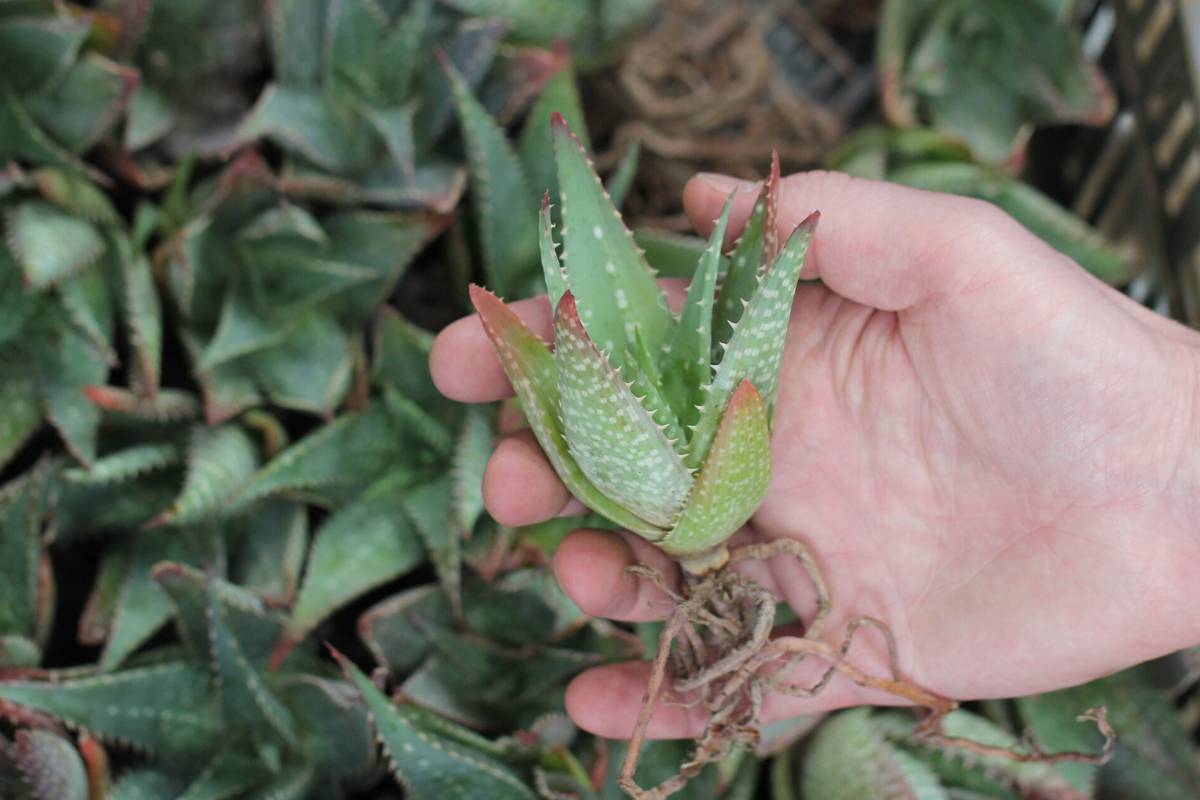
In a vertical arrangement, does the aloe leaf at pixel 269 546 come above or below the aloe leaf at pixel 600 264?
below

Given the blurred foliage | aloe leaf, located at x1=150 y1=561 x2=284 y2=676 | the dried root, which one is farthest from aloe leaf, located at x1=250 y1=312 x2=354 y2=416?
the dried root

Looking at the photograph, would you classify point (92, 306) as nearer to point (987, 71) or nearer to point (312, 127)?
point (312, 127)

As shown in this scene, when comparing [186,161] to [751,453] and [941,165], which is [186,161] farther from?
[941,165]

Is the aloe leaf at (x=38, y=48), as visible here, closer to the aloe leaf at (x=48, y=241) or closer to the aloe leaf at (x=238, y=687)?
the aloe leaf at (x=48, y=241)

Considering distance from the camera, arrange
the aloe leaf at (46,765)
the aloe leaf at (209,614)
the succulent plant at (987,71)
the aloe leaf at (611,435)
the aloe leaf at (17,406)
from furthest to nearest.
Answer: the succulent plant at (987,71) < the aloe leaf at (17,406) < the aloe leaf at (209,614) < the aloe leaf at (46,765) < the aloe leaf at (611,435)

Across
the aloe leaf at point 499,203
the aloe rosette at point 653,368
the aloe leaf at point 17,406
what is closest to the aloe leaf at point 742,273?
the aloe rosette at point 653,368

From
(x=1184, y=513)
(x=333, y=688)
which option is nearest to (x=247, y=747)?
(x=333, y=688)

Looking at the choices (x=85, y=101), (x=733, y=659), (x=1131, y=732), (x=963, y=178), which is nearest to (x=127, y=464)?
(x=85, y=101)
